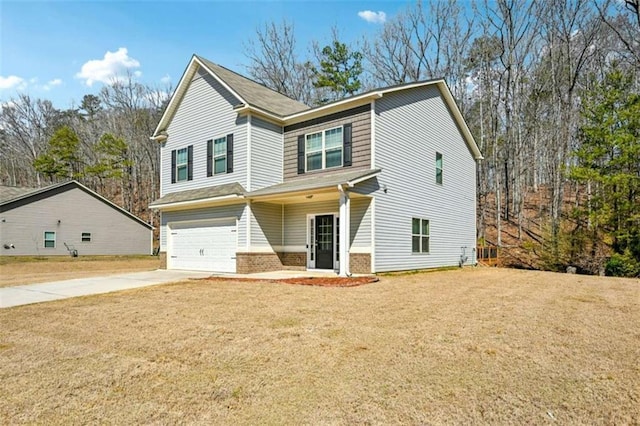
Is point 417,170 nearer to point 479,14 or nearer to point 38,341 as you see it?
point 38,341

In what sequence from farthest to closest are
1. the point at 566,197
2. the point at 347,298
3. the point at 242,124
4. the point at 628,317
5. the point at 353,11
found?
the point at 566,197 → the point at 353,11 → the point at 242,124 → the point at 347,298 → the point at 628,317

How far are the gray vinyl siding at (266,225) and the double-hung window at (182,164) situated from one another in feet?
14.4

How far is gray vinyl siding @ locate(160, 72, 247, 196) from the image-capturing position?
46.6ft

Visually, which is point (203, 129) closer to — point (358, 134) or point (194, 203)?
point (194, 203)

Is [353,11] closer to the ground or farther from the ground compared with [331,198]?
farther from the ground

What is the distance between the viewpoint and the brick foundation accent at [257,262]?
521 inches

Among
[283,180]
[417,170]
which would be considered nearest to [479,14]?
[417,170]

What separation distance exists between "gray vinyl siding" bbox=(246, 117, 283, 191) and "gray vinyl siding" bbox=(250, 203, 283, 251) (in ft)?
2.56

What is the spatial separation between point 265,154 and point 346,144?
3.04 meters

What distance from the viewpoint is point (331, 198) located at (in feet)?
43.6

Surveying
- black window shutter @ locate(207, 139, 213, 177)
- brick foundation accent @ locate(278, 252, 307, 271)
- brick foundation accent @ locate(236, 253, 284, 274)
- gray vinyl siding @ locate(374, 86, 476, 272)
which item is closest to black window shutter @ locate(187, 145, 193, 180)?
black window shutter @ locate(207, 139, 213, 177)

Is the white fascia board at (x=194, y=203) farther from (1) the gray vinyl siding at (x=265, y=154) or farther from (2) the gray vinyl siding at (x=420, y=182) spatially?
(2) the gray vinyl siding at (x=420, y=182)

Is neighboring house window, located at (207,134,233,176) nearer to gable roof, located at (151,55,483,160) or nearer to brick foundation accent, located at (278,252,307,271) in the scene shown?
gable roof, located at (151,55,483,160)

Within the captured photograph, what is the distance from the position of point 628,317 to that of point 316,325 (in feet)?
16.1
